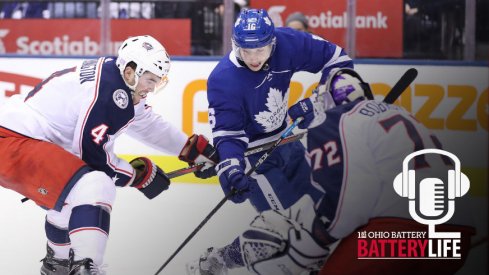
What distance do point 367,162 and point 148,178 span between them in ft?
2.49

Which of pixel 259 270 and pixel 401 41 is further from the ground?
pixel 401 41

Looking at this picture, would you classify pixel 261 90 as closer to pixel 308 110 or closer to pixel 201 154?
pixel 308 110

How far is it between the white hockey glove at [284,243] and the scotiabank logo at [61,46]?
0.92 metres

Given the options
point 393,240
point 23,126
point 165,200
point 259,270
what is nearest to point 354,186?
point 393,240

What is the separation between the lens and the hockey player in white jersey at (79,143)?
2.84m

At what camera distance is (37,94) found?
9.94 feet

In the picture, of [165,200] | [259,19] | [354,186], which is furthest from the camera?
[165,200]

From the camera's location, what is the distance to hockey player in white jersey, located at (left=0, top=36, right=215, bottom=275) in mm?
2844

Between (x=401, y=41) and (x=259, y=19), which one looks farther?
(x=401, y=41)

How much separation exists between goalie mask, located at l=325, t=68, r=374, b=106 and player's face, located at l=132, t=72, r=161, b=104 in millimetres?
536

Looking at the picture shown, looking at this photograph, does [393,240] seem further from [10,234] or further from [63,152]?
[10,234]

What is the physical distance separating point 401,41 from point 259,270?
0.98m

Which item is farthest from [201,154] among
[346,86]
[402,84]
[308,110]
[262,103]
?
[402,84]

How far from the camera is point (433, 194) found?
2.87 metres
